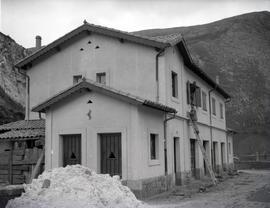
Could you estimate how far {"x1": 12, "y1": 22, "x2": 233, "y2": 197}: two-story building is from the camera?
13.9 metres

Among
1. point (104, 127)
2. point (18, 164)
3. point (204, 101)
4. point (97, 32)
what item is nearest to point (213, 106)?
point (204, 101)

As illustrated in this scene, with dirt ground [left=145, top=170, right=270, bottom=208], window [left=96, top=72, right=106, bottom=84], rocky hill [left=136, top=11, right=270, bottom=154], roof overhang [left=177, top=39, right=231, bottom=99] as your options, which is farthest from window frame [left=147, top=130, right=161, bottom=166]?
rocky hill [left=136, top=11, right=270, bottom=154]

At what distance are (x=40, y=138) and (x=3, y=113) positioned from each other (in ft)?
36.9

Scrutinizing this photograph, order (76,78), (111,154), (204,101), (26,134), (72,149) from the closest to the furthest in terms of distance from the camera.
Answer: (111,154), (72,149), (26,134), (76,78), (204,101)

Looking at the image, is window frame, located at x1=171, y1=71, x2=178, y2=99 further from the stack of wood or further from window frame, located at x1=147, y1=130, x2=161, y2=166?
the stack of wood

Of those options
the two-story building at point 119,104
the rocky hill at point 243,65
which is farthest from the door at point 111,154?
the rocky hill at point 243,65

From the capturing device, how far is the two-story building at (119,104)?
13.9 m

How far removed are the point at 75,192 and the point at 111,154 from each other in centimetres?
375

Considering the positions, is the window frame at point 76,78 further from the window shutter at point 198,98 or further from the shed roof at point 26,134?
the window shutter at point 198,98

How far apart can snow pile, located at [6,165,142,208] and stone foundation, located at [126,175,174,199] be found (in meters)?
Result: 1.75

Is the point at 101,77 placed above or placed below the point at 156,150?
above

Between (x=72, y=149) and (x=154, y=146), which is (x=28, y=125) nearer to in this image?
(x=72, y=149)

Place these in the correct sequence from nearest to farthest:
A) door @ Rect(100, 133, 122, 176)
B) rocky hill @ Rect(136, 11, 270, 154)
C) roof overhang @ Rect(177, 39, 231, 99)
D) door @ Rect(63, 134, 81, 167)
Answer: door @ Rect(100, 133, 122, 176) → door @ Rect(63, 134, 81, 167) → roof overhang @ Rect(177, 39, 231, 99) → rocky hill @ Rect(136, 11, 270, 154)

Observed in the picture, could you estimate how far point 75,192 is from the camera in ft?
34.7
